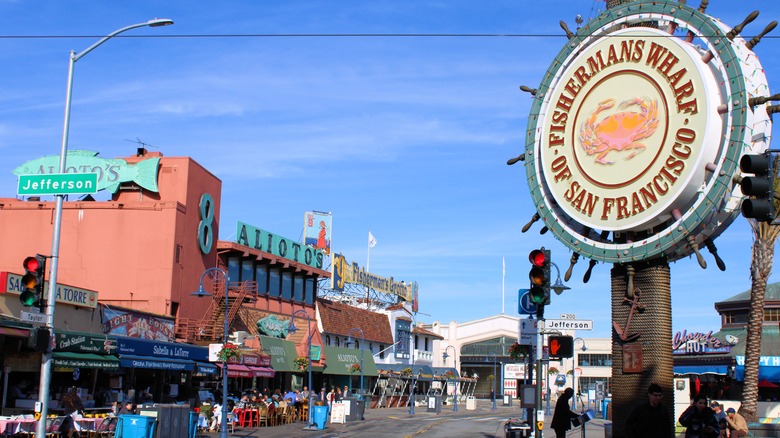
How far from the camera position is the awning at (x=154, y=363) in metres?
32.5

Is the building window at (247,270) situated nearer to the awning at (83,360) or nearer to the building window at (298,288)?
the building window at (298,288)

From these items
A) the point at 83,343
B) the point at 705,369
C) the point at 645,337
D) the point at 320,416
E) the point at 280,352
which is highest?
the point at 645,337

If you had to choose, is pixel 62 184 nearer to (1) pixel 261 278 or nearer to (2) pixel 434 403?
(1) pixel 261 278

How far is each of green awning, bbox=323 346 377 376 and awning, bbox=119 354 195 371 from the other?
20.5m

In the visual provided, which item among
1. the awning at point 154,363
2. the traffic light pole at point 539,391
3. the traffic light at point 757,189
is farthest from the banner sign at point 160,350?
the traffic light at point 757,189

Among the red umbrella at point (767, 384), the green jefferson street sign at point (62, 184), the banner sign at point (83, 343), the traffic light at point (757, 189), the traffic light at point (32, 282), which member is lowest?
the red umbrella at point (767, 384)

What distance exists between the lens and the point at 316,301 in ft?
203

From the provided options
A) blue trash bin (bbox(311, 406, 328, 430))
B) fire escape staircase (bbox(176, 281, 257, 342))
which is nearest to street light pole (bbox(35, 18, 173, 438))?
blue trash bin (bbox(311, 406, 328, 430))

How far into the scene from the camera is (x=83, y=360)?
29703 mm

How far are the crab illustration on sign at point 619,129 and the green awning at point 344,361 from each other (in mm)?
40003

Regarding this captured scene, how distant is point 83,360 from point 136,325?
23.5 ft

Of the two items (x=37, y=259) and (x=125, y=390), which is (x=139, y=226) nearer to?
(x=125, y=390)

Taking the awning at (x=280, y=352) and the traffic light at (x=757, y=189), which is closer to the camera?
the traffic light at (x=757, y=189)

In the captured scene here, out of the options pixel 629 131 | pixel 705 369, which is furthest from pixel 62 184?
pixel 705 369
